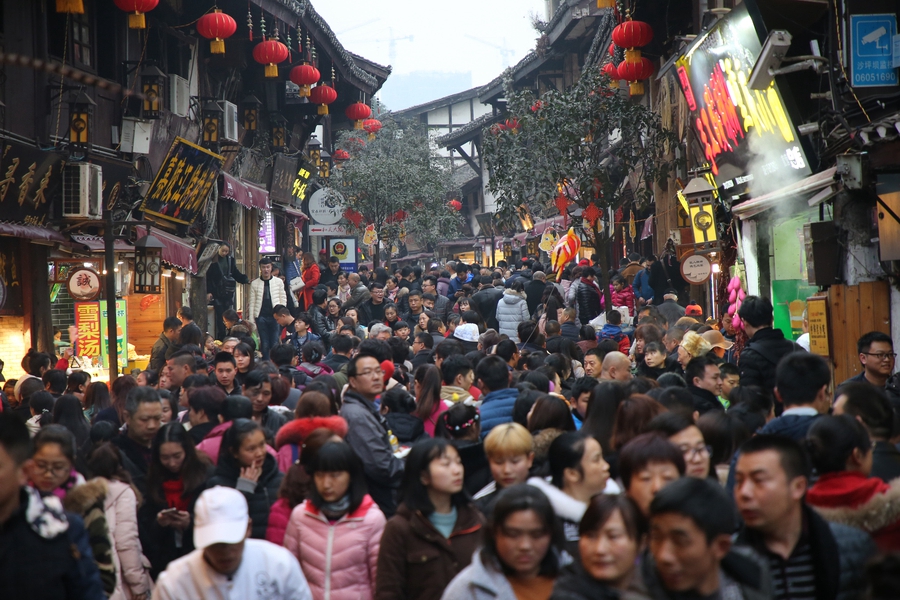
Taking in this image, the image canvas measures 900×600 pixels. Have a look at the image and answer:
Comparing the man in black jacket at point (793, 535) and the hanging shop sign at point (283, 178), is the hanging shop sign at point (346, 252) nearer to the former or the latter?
the hanging shop sign at point (283, 178)

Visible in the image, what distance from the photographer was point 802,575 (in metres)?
3.62

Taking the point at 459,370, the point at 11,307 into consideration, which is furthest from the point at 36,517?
the point at 11,307

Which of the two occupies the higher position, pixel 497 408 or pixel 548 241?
pixel 548 241

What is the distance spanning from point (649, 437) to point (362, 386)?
2.98m

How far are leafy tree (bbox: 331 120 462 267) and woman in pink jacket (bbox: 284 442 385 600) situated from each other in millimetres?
28679

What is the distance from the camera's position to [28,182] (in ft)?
42.2

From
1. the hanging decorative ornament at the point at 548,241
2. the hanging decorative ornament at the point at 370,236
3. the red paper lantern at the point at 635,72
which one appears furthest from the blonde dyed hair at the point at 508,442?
the hanging decorative ornament at the point at 370,236

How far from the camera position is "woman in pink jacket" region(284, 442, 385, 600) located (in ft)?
16.4

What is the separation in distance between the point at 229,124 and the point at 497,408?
1447 cm

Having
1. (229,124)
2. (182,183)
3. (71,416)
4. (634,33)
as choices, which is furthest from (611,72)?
(71,416)

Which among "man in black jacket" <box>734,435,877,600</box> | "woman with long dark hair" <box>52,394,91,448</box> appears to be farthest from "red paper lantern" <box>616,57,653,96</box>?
"man in black jacket" <box>734,435,877,600</box>

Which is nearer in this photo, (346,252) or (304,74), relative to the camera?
(304,74)

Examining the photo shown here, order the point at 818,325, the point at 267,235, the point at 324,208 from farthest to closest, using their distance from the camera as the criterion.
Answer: the point at 324,208 → the point at 267,235 → the point at 818,325

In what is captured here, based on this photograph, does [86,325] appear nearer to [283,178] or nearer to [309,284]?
[309,284]
